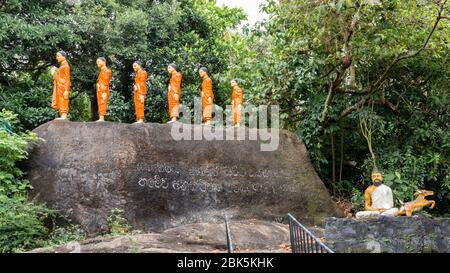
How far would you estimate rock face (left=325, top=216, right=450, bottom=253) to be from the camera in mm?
7676

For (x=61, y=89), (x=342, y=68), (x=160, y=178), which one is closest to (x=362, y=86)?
(x=342, y=68)

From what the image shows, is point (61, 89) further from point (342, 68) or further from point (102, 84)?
point (342, 68)

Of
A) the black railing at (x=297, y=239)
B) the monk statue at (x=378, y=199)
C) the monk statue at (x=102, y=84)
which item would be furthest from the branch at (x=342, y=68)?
the monk statue at (x=102, y=84)

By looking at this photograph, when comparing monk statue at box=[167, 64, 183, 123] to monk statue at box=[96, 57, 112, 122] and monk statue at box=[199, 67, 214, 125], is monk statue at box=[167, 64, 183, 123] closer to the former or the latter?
monk statue at box=[199, 67, 214, 125]

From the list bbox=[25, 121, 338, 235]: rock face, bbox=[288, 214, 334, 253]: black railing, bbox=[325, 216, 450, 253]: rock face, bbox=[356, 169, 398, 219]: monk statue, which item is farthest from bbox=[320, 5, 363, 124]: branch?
bbox=[288, 214, 334, 253]: black railing

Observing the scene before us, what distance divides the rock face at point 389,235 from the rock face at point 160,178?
249 centimetres

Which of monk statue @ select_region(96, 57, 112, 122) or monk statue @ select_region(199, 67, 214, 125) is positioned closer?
monk statue @ select_region(96, 57, 112, 122)

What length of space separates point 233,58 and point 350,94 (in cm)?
479

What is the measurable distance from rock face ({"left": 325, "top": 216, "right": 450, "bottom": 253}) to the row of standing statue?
4134mm

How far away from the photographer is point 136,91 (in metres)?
10.7

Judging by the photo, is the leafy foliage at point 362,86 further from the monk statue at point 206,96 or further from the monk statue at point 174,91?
the monk statue at point 174,91

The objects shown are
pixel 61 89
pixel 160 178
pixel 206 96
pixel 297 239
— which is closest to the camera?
pixel 297 239

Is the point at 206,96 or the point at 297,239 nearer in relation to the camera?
the point at 297,239

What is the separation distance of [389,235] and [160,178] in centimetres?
442
